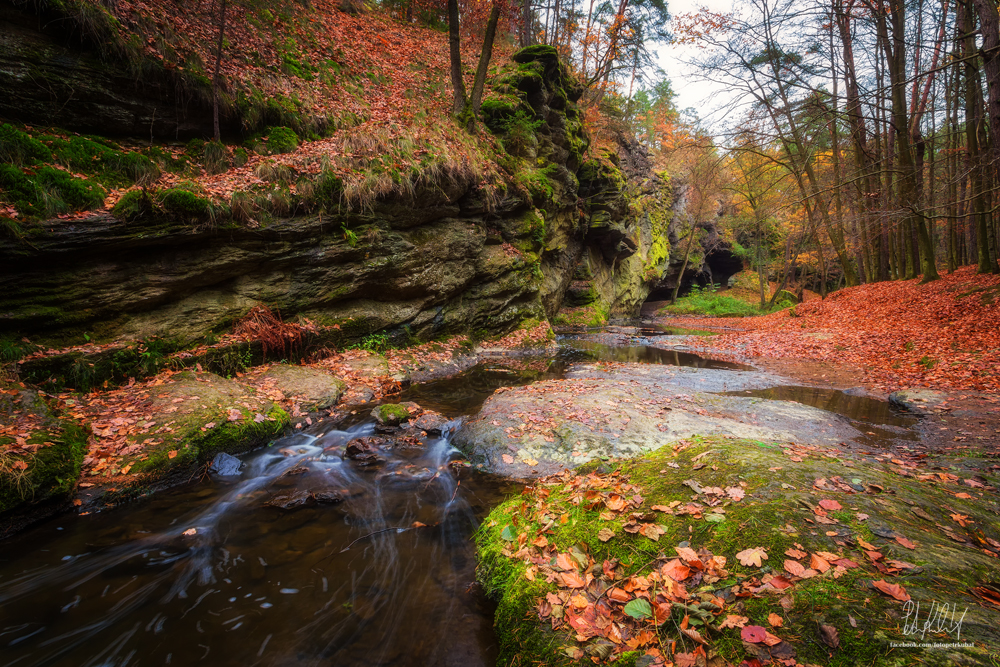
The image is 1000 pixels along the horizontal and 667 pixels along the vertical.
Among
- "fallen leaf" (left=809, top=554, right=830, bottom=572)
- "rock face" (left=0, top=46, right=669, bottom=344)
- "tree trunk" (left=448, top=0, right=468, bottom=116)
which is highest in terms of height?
"tree trunk" (left=448, top=0, right=468, bottom=116)

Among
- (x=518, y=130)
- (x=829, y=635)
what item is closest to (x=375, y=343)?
(x=829, y=635)

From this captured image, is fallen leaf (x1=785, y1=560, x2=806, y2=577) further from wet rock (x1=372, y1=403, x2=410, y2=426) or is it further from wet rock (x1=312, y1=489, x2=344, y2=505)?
wet rock (x1=372, y1=403, x2=410, y2=426)

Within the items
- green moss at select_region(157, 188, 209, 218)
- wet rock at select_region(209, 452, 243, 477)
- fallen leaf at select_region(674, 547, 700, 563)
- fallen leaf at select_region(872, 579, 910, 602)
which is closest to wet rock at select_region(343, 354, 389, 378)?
wet rock at select_region(209, 452, 243, 477)

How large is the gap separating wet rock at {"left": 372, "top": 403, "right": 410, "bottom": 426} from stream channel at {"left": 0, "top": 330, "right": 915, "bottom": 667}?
109 cm

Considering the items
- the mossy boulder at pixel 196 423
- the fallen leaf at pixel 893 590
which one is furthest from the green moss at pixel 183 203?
the fallen leaf at pixel 893 590

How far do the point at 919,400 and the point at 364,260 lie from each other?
450 inches

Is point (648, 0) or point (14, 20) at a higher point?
point (648, 0)

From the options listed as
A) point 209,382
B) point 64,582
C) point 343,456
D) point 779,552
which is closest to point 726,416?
point 779,552

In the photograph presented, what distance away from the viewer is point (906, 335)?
10.4 metres

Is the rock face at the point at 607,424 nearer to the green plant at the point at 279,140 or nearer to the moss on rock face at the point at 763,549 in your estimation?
the moss on rock face at the point at 763,549

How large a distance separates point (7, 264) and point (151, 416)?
3.09 metres

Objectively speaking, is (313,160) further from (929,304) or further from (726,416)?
(929,304)

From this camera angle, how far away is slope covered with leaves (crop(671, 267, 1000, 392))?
7879 millimetres

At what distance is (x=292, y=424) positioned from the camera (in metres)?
6.44
